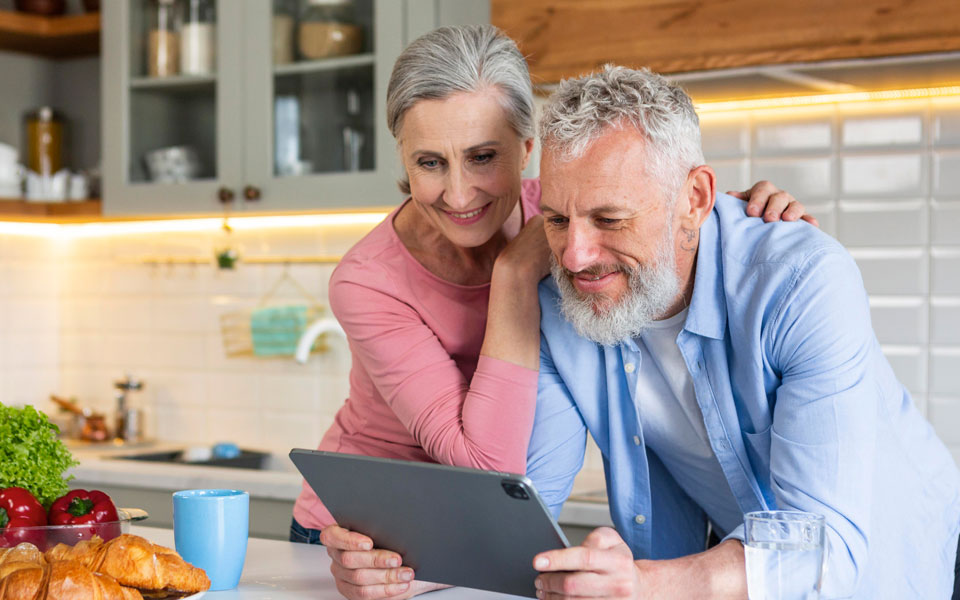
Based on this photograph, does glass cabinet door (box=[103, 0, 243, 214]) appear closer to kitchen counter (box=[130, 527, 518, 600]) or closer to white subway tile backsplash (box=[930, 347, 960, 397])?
kitchen counter (box=[130, 527, 518, 600])

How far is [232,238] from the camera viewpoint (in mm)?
3445

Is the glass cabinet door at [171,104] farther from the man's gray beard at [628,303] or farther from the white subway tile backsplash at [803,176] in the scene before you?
the man's gray beard at [628,303]

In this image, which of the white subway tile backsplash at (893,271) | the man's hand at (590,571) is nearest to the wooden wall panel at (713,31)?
the white subway tile backsplash at (893,271)

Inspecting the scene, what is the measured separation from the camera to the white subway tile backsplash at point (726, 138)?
2740 mm

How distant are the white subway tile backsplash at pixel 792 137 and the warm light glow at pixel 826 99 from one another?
0.16ft

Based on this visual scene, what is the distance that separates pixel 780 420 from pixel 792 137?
5.02ft

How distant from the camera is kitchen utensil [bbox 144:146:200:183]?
3.18 meters

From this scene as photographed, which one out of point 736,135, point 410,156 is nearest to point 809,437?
point 410,156

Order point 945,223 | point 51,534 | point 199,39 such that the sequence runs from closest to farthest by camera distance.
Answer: point 51,534, point 945,223, point 199,39

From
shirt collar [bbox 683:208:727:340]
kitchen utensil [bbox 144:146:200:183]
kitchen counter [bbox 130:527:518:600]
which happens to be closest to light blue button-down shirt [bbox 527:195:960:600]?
shirt collar [bbox 683:208:727:340]

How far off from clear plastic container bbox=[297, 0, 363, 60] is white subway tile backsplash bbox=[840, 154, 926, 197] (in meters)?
1.30

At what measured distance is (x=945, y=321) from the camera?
257cm

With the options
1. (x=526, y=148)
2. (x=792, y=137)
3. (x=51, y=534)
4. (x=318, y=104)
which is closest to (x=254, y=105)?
(x=318, y=104)

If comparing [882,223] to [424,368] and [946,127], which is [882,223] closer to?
[946,127]
